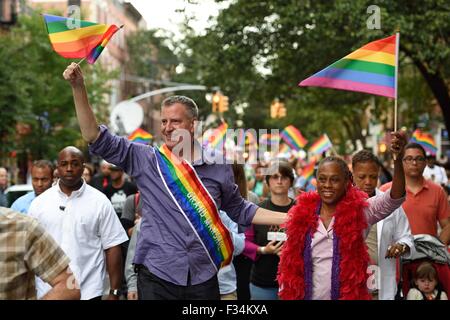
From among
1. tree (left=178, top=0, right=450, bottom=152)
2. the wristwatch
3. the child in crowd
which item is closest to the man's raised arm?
the wristwatch

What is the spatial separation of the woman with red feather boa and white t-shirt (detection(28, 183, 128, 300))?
1770 millimetres

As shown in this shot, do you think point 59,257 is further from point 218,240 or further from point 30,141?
point 30,141

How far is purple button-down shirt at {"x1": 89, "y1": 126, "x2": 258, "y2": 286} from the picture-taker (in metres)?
5.18

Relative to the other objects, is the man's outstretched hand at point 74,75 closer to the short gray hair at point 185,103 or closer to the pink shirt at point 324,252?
the short gray hair at point 185,103

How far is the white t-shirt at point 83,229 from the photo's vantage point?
21.4 ft

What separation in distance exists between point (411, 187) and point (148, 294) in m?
3.64

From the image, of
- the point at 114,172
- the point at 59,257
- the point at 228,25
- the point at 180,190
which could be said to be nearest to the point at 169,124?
→ the point at 180,190

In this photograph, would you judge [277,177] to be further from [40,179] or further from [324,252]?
[324,252]

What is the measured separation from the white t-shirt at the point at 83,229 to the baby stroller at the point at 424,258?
2.28 m

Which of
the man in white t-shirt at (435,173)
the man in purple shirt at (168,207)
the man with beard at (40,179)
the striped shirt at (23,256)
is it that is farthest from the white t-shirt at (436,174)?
the striped shirt at (23,256)

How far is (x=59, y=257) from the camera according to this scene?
3570mm

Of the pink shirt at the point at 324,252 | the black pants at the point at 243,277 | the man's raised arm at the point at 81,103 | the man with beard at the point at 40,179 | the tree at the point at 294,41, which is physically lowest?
the black pants at the point at 243,277

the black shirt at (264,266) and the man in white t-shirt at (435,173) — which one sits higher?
the man in white t-shirt at (435,173)

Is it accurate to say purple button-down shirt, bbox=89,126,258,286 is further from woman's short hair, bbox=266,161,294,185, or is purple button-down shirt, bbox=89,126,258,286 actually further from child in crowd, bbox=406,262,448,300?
woman's short hair, bbox=266,161,294,185
